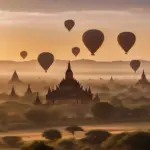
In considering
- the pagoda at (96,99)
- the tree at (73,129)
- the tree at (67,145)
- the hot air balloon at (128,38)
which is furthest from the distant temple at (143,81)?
the tree at (67,145)

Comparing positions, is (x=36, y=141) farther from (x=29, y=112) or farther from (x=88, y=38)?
(x=88, y=38)

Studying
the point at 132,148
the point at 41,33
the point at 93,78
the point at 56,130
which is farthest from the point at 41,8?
the point at 132,148

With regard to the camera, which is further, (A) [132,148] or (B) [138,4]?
(B) [138,4]

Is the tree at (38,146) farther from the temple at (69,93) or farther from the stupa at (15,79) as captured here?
the stupa at (15,79)

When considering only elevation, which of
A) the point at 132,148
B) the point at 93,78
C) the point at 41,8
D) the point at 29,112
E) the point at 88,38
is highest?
the point at 41,8

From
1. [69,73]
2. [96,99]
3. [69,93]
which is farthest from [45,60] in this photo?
[96,99]

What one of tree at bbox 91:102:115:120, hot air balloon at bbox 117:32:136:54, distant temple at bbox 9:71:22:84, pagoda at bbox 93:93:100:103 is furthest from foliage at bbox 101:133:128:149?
distant temple at bbox 9:71:22:84

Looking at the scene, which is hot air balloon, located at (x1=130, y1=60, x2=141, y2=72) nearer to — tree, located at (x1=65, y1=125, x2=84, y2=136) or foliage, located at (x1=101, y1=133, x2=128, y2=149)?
foliage, located at (x1=101, y1=133, x2=128, y2=149)
